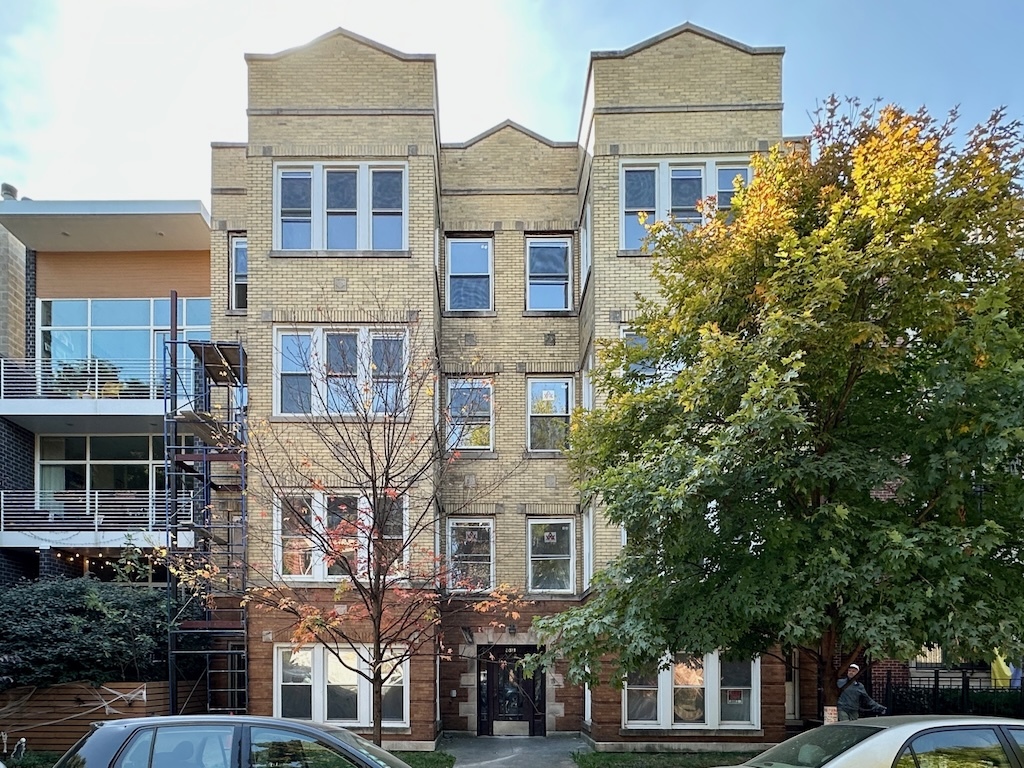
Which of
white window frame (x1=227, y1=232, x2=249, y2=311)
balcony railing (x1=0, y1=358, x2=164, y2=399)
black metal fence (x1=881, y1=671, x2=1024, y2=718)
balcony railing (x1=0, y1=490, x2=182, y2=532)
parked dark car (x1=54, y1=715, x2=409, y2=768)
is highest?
white window frame (x1=227, y1=232, x2=249, y2=311)

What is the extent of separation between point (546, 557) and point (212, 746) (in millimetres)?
11668

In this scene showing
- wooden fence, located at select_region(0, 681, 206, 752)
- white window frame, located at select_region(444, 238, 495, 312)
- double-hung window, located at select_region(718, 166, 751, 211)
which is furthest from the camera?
white window frame, located at select_region(444, 238, 495, 312)

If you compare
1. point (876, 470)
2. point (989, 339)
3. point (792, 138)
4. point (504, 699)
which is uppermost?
point (792, 138)

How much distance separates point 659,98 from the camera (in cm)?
1697

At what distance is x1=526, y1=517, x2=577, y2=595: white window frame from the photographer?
18203 millimetres

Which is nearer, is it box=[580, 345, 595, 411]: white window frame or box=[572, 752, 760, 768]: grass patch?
box=[572, 752, 760, 768]: grass patch

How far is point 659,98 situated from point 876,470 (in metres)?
10.2

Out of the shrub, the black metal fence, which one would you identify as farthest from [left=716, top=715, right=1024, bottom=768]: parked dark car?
the shrub

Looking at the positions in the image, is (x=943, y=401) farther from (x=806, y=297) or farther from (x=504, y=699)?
(x=504, y=699)

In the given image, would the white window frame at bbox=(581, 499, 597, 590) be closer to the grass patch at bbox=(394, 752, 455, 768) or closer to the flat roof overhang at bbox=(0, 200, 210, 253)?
the grass patch at bbox=(394, 752, 455, 768)

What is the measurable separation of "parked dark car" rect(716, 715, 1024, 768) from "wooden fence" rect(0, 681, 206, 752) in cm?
1267

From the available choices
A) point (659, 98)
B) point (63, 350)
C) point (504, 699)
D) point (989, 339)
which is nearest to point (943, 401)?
point (989, 339)

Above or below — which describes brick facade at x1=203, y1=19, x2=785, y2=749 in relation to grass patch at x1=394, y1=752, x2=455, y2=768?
above

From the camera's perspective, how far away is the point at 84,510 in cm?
2016
